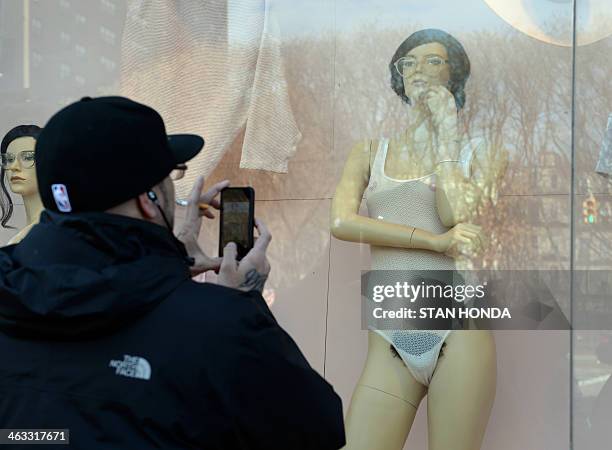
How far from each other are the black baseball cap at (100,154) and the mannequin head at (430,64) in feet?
5.89

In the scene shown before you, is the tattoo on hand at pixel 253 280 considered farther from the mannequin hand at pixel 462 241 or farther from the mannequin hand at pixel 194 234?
the mannequin hand at pixel 462 241

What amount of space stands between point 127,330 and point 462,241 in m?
1.84

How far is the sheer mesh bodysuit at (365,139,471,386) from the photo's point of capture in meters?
2.74

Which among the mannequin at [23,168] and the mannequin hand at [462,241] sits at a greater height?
the mannequin at [23,168]

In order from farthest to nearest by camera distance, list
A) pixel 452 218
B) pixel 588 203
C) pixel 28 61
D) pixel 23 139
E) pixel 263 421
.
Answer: pixel 28 61
pixel 23 139
pixel 588 203
pixel 452 218
pixel 263 421

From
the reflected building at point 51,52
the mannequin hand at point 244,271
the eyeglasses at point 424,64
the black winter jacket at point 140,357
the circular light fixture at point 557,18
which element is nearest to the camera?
the black winter jacket at point 140,357

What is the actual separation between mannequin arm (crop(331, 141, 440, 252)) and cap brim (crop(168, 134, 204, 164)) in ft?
4.85

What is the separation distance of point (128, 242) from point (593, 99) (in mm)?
2278

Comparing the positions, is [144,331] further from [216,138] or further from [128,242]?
[216,138]

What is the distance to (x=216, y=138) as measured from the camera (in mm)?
3113

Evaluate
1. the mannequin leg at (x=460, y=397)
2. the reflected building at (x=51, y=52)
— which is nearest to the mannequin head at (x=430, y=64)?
the mannequin leg at (x=460, y=397)

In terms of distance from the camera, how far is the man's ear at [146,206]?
1.26 m

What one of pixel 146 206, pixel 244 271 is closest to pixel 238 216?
pixel 244 271

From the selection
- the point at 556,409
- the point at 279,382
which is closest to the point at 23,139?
the point at 556,409
